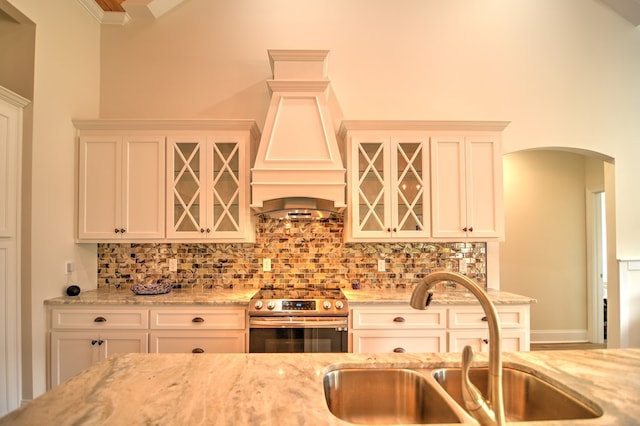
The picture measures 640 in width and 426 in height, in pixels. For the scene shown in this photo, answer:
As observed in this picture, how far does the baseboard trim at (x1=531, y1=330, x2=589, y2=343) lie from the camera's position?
4.62 m

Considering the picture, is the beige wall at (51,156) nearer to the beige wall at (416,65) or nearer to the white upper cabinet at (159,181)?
the white upper cabinet at (159,181)

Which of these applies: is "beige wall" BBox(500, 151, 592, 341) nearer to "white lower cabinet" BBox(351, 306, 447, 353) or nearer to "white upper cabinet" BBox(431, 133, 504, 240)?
"white upper cabinet" BBox(431, 133, 504, 240)

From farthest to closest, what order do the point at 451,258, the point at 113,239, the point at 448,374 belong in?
the point at 451,258, the point at 113,239, the point at 448,374

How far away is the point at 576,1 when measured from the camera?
3494 mm

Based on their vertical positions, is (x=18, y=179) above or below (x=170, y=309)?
above

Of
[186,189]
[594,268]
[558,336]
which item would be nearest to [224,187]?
[186,189]

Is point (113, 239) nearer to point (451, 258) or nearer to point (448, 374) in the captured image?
point (448, 374)

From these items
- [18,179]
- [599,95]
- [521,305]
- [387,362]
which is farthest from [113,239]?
[599,95]

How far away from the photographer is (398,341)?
2650mm

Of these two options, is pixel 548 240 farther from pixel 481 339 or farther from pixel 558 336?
pixel 481 339

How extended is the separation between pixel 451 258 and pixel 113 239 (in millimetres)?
3059

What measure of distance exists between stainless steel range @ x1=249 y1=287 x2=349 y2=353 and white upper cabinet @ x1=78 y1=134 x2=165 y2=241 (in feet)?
3.82

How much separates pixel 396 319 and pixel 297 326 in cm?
76

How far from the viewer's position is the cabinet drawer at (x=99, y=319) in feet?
8.69
